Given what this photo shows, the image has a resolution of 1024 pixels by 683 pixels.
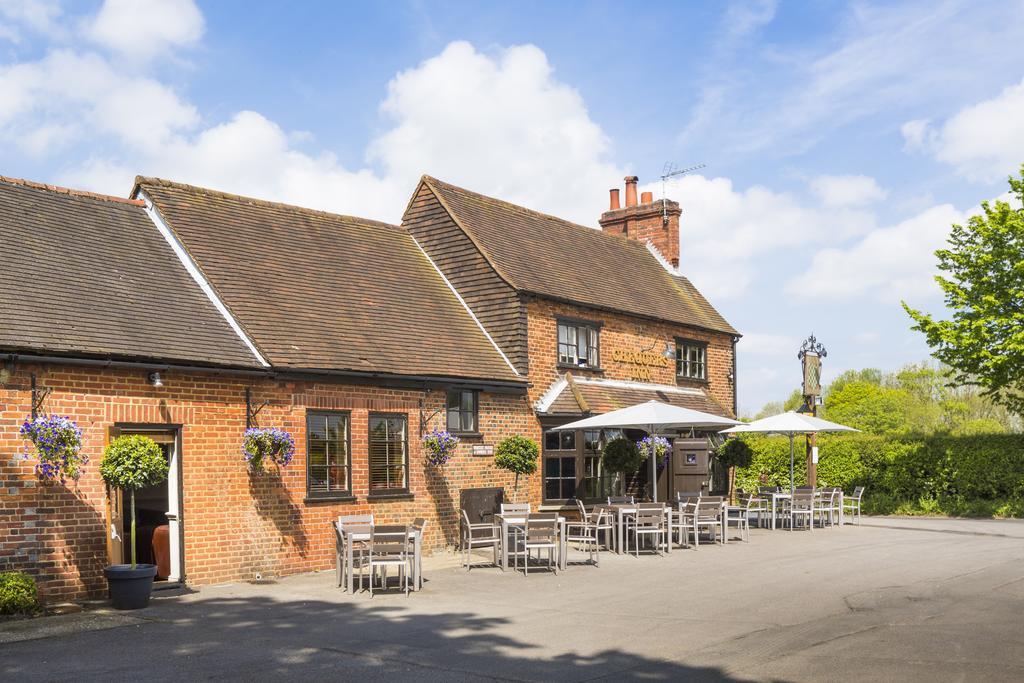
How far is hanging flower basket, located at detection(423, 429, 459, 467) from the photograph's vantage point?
56.7ft

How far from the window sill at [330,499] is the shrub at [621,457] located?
21.6 feet

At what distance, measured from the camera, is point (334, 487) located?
1598 centimetres

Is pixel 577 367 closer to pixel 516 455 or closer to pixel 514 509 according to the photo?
pixel 516 455

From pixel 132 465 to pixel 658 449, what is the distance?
11.6 metres

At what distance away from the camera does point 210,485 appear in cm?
1410

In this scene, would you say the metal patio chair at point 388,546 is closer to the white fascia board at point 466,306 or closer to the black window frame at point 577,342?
the white fascia board at point 466,306

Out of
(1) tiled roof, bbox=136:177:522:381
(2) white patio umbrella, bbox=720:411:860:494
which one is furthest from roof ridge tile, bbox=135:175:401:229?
(2) white patio umbrella, bbox=720:411:860:494

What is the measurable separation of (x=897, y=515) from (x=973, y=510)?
6.14 feet

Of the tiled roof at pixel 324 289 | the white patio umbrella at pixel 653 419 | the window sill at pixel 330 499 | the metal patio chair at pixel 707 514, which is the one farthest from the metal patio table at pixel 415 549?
the metal patio chair at pixel 707 514

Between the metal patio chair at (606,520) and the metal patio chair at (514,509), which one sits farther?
the metal patio chair at (606,520)

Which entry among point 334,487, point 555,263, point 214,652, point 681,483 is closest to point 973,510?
point 681,483

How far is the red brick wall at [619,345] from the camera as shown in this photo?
20.9 m

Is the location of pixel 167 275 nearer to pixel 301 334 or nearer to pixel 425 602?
pixel 301 334

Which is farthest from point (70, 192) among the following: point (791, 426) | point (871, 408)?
point (871, 408)
